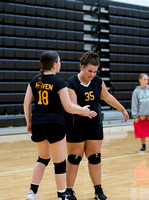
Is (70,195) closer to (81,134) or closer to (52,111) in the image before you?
(81,134)

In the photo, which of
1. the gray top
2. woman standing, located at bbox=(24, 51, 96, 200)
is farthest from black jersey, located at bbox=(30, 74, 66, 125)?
the gray top

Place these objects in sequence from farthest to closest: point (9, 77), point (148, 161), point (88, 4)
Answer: point (88, 4)
point (9, 77)
point (148, 161)

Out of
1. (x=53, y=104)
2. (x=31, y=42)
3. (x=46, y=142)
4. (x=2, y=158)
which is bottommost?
(x=2, y=158)

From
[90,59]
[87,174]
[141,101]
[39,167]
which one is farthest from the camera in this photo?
[141,101]

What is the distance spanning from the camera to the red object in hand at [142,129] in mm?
6230

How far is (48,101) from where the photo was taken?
9.36 feet

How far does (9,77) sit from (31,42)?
112 centimetres

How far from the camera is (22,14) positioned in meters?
9.57

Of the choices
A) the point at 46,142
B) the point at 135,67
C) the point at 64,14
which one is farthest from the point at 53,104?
the point at 135,67

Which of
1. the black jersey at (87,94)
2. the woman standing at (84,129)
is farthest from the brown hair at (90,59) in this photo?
the black jersey at (87,94)

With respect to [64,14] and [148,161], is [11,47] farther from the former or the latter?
[148,161]

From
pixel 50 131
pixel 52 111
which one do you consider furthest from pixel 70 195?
pixel 52 111

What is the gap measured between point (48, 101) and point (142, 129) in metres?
3.68

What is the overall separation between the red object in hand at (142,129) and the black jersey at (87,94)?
307cm
